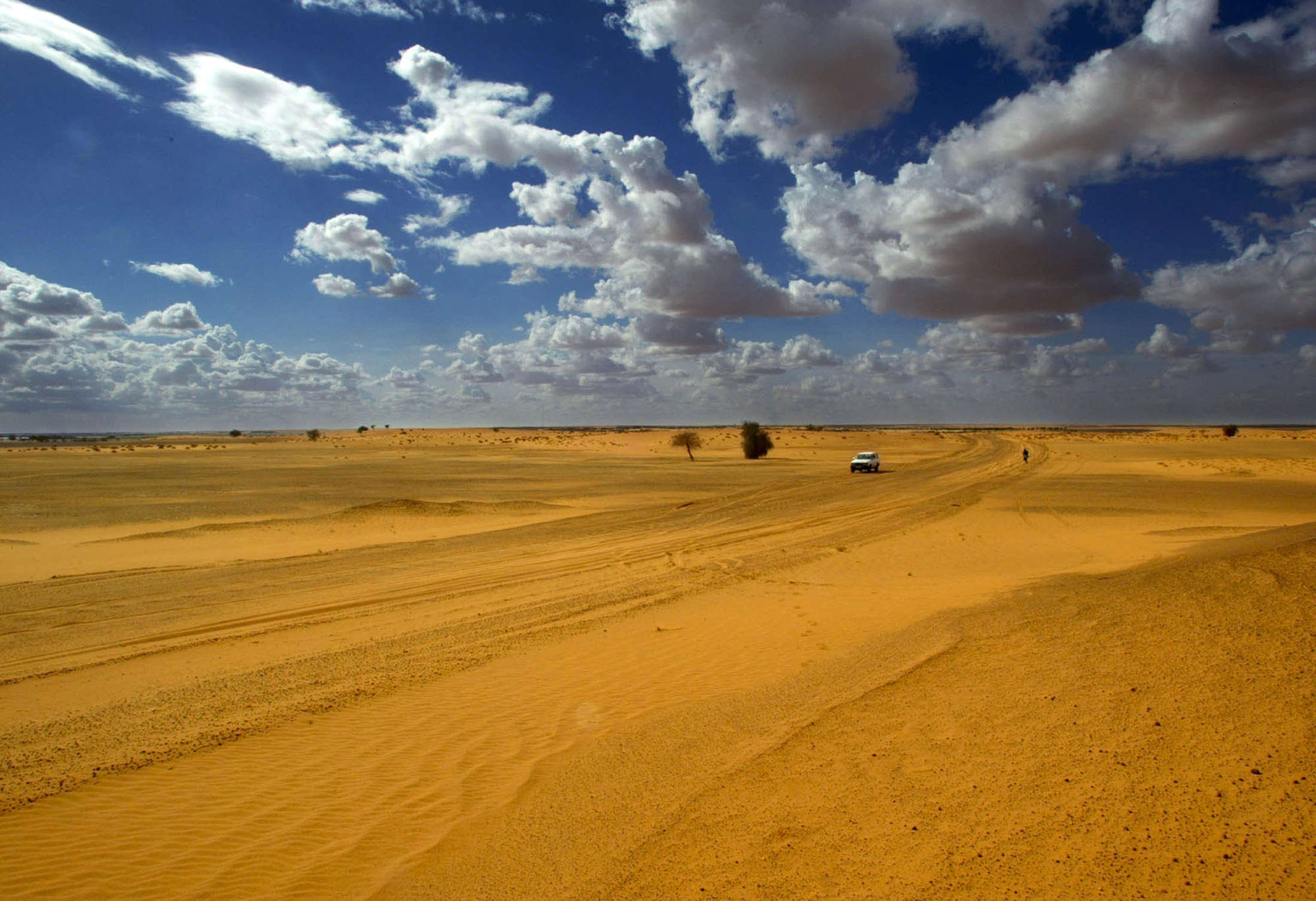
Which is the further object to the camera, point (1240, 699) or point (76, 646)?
point (76, 646)

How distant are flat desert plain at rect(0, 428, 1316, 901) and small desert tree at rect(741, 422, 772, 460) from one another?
45.8 metres

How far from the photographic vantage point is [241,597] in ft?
42.0

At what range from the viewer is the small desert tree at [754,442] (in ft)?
206

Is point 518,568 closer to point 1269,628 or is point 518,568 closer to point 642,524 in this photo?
point 642,524

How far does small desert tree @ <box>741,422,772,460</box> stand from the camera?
6278cm

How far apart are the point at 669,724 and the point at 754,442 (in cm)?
5697

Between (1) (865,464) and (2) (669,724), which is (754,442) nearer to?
(1) (865,464)

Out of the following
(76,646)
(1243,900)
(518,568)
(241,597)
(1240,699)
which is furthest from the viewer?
(518,568)

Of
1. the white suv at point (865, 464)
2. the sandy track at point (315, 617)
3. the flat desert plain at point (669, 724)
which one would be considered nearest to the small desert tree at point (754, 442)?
the white suv at point (865, 464)

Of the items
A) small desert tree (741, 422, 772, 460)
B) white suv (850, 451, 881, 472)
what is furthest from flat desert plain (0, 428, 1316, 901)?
small desert tree (741, 422, 772, 460)

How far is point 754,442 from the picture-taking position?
6284 centimetres

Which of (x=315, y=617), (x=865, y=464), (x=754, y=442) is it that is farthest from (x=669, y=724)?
(x=754, y=442)

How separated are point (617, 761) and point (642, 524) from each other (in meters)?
16.0

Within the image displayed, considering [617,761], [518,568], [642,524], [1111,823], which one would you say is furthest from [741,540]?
[1111,823]
